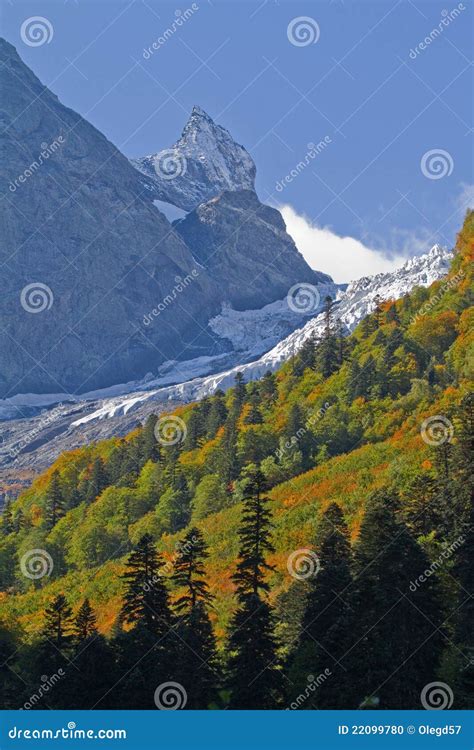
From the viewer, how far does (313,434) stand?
9200cm

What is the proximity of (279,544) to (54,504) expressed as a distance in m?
55.2

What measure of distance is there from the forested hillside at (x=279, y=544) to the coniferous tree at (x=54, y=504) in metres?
0.31

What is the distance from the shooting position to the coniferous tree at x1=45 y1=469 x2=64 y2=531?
109m

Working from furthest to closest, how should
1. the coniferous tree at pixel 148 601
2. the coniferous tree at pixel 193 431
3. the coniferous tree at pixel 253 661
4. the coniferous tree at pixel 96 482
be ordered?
the coniferous tree at pixel 96 482, the coniferous tree at pixel 193 431, the coniferous tree at pixel 148 601, the coniferous tree at pixel 253 661

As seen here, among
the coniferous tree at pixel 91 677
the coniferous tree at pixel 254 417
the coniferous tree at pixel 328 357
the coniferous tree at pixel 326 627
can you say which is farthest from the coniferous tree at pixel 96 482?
the coniferous tree at pixel 326 627

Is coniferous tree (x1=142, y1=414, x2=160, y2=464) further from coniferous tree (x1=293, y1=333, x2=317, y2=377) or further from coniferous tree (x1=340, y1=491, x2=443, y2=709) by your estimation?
coniferous tree (x1=340, y1=491, x2=443, y2=709)

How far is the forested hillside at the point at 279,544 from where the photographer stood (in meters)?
42.8

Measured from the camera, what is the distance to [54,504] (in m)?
114

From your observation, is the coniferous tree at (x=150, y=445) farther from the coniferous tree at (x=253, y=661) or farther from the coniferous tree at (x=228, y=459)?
the coniferous tree at (x=253, y=661)

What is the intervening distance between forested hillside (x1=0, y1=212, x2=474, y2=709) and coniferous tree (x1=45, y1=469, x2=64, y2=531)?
0.31 metres

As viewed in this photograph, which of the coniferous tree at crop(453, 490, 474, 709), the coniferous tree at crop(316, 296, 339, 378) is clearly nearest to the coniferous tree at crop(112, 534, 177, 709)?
the coniferous tree at crop(453, 490, 474, 709)

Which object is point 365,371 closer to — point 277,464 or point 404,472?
point 277,464

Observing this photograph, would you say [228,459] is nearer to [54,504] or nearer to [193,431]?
[193,431]

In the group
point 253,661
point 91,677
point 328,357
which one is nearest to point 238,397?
point 328,357
